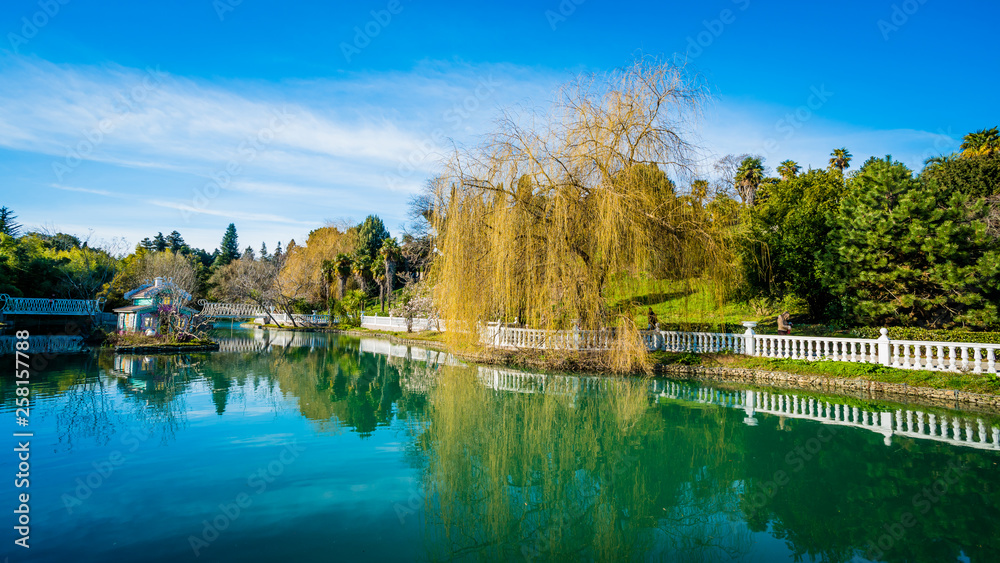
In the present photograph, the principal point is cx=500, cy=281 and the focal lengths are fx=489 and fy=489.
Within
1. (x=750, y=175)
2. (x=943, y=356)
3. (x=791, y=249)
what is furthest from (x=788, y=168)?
(x=943, y=356)

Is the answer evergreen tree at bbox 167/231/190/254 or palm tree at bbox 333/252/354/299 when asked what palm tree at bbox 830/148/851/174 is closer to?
palm tree at bbox 333/252/354/299

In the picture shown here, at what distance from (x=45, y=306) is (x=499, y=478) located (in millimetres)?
25608

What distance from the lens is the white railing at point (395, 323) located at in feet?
92.2

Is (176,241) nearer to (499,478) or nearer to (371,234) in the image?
(371,234)

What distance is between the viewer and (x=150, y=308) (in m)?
20.0

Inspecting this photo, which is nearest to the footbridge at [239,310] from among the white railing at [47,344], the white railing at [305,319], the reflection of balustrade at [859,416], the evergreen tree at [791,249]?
the white railing at [305,319]

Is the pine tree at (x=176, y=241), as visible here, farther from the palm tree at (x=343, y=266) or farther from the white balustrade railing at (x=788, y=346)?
the white balustrade railing at (x=788, y=346)

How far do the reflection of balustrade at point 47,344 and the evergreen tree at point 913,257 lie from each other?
1099 inches

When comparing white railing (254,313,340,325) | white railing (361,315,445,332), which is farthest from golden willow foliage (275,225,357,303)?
white railing (361,315,445,332)

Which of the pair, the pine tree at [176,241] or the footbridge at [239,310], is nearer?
the footbridge at [239,310]

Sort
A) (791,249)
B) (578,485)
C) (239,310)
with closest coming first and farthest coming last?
(578,485) → (791,249) → (239,310)

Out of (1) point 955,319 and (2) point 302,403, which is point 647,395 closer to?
(2) point 302,403

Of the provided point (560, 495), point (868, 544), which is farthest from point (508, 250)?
point (868, 544)

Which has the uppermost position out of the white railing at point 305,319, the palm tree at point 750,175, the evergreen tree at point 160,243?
the palm tree at point 750,175
